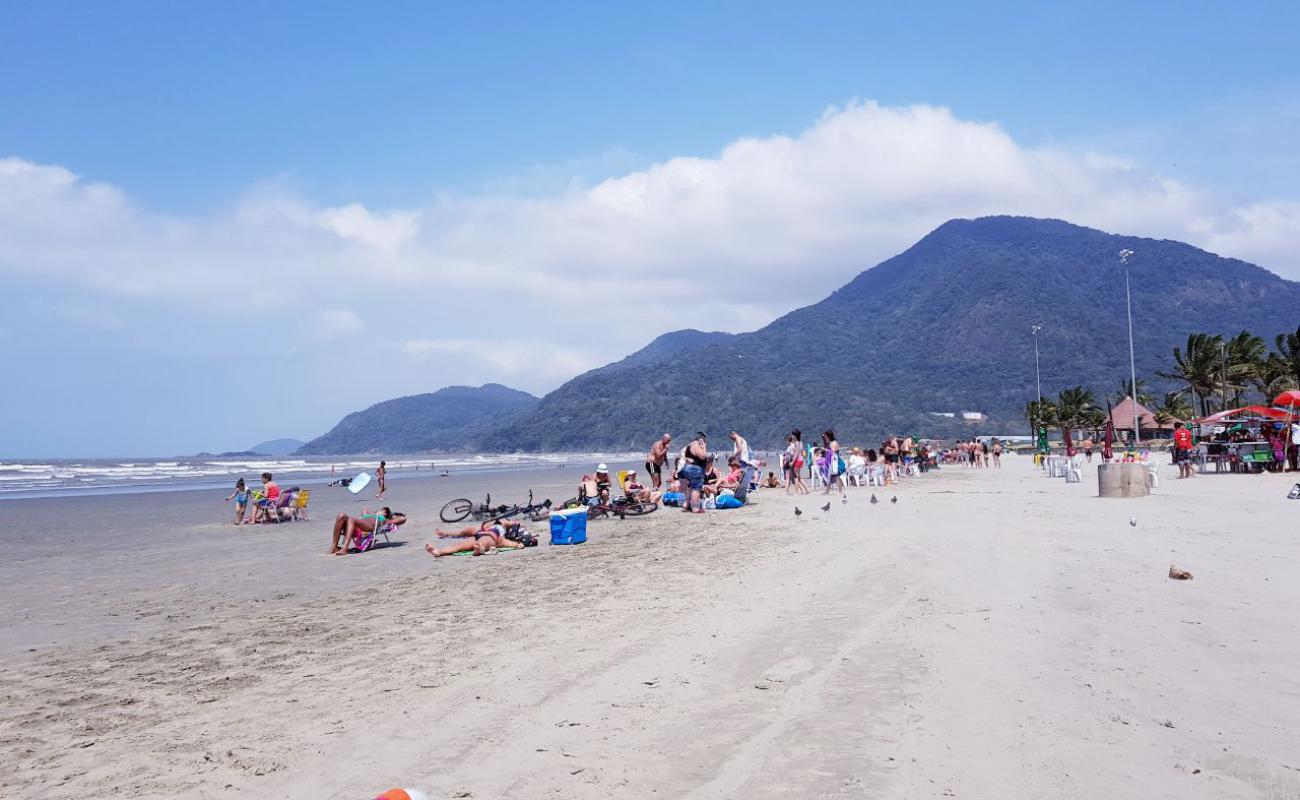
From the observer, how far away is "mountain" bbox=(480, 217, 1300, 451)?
114500 millimetres

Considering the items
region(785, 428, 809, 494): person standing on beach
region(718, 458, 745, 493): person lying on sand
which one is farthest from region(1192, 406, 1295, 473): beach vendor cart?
region(718, 458, 745, 493): person lying on sand

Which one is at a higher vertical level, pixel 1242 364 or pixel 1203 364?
pixel 1203 364

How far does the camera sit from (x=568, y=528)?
39.0 ft

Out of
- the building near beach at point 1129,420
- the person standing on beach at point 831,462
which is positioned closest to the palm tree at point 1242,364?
the building near beach at point 1129,420

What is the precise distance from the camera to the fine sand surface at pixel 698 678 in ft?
11.2

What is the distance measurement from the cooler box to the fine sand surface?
2.23m

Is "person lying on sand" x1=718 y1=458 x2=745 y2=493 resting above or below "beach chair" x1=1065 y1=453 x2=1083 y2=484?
above

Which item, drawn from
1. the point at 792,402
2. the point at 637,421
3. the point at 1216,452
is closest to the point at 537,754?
the point at 1216,452

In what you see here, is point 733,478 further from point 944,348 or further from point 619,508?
point 944,348

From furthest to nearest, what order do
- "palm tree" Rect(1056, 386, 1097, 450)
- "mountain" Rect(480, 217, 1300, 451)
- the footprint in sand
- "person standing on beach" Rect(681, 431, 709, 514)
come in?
"mountain" Rect(480, 217, 1300, 451) → "palm tree" Rect(1056, 386, 1097, 450) → "person standing on beach" Rect(681, 431, 709, 514) → the footprint in sand

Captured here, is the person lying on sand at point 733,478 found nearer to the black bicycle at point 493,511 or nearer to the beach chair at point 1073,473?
the black bicycle at point 493,511

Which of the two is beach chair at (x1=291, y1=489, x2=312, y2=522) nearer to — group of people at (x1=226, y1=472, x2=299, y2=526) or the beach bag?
group of people at (x1=226, y1=472, x2=299, y2=526)

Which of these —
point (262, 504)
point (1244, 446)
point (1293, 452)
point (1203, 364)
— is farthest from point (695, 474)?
point (1203, 364)

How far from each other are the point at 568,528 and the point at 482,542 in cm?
124
